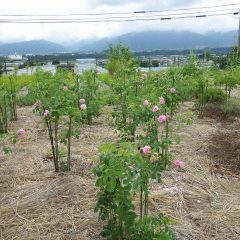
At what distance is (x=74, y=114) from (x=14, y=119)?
3211 millimetres

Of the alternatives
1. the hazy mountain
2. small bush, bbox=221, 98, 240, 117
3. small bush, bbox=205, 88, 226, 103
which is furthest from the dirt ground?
the hazy mountain

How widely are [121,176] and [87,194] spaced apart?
1.46m

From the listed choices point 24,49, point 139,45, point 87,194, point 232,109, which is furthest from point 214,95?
point 24,49

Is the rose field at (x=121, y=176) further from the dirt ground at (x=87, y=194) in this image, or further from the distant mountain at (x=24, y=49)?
the distant mountain at (x=24, y=49)

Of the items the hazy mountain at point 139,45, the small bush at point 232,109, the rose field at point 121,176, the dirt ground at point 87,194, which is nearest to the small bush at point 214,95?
the small bush at point 232,109

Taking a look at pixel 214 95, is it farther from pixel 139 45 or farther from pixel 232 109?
pixel 139 45

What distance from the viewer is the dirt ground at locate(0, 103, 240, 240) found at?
304 centimetres

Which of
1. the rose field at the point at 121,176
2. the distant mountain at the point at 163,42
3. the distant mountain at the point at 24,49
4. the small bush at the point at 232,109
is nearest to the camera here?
the rose field at the point at 121,176

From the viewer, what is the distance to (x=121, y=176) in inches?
85.4

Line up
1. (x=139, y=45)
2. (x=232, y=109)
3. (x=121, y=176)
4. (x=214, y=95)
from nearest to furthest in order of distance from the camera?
1. (x=121, y=176)
2. (x=232, y=109)
3. (x=214, y=95)
4. (x=139, y=45)

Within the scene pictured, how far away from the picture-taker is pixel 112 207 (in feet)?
7.72

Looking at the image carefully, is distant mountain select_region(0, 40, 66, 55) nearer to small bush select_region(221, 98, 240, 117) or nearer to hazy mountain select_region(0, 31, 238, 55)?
hazy mountain select_region(0, 31, 238, 55)

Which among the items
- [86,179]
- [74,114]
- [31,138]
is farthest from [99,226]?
[31,138]

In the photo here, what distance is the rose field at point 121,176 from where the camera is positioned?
236 cm
